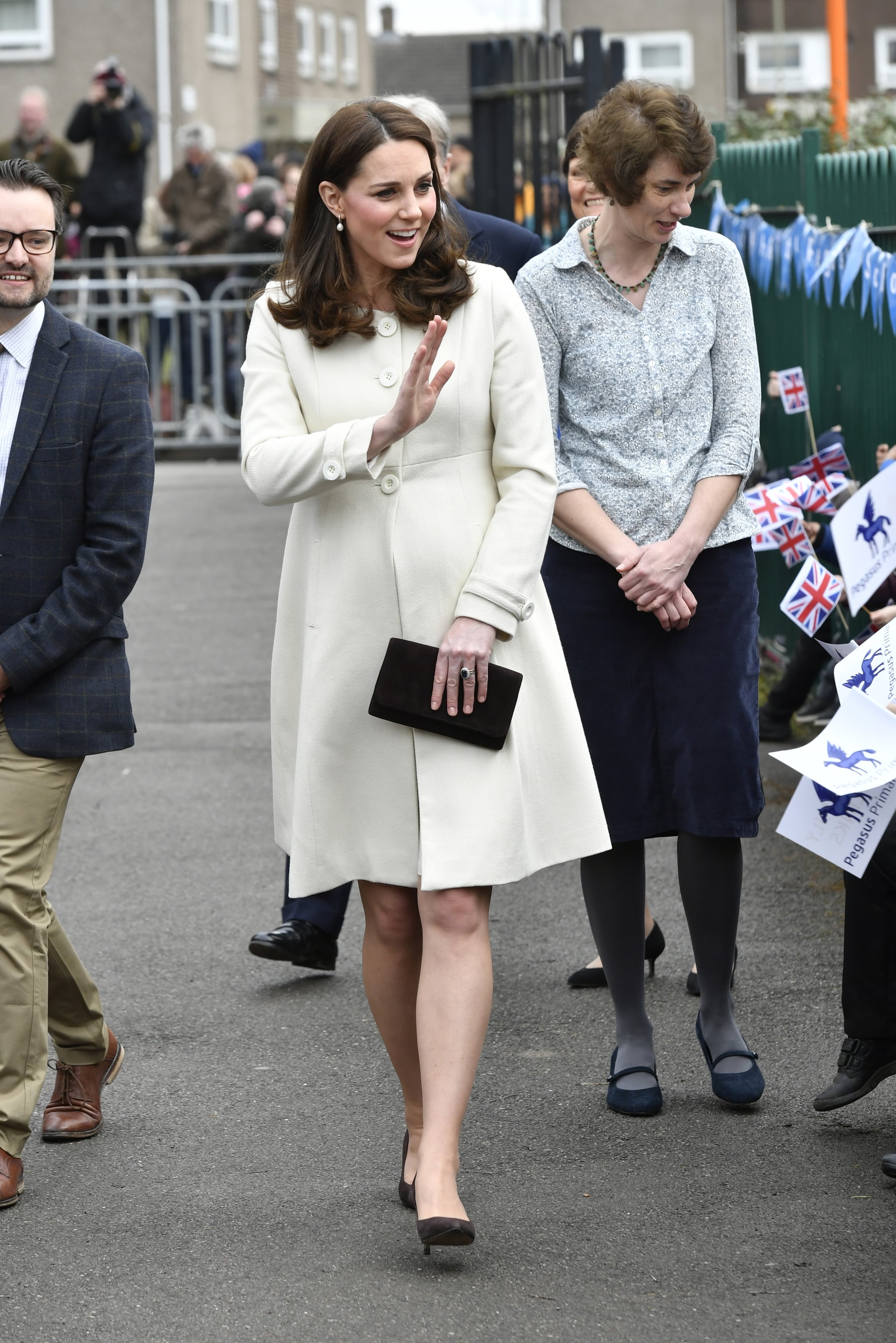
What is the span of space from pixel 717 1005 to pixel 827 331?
4.18 meters

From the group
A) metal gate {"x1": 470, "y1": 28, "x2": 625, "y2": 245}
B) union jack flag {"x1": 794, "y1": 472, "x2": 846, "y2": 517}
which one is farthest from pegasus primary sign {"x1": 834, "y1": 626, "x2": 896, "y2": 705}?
metal gate {"x1": 470, "y1": 28, "x2": 625, "y2": 245}

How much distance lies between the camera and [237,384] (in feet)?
56.3

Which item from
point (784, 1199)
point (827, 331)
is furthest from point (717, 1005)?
point (827, 331)

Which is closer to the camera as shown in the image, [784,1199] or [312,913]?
[784,1199]

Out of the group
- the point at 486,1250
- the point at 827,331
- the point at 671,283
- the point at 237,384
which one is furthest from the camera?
the point at 237,384

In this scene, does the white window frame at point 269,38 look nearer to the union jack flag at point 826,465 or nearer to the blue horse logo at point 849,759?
the union jack flag at point 826,465

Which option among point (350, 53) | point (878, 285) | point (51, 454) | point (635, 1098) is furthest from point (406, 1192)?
point (350, 53)

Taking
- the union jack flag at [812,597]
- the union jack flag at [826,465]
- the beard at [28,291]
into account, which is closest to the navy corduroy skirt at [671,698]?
the union jack flag at [812,597]

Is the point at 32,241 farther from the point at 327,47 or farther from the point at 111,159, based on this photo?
the point at 327,47

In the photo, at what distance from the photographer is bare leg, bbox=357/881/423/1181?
3707 mm

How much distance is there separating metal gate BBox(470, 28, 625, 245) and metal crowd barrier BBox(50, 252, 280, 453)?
20.6 ft

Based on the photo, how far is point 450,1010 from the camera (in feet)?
11.7

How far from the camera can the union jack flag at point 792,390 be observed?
22.9ft

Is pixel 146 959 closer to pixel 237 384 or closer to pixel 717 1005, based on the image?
pixel 717 1005
